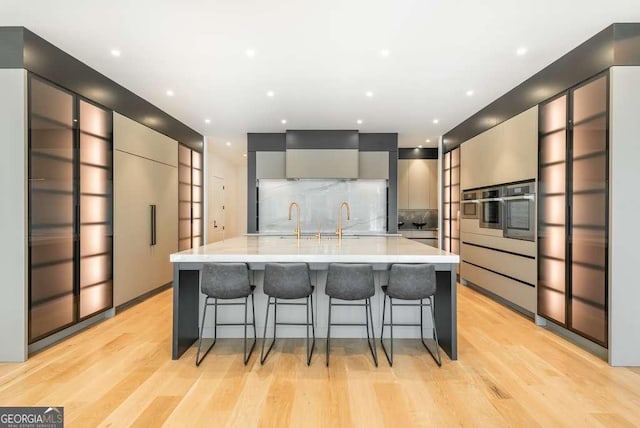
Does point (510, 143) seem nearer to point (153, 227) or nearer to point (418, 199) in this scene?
point (418, 199)

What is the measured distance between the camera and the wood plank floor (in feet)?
6.68

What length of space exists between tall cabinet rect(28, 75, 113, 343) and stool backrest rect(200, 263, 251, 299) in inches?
62.9

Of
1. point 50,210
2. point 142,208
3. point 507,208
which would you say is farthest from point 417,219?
point 50,210

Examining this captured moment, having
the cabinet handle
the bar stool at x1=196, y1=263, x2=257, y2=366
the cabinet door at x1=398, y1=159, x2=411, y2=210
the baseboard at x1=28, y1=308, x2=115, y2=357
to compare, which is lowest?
the baseboard at x1=28, y1=308, x2=115, y2=357

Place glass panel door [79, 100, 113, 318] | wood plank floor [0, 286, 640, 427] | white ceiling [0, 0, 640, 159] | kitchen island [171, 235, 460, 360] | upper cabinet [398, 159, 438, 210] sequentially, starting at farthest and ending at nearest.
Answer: upper cabinet [398, 159, 438, 210] < glass panel door [79, 100, 113, 318] < kitchen island [171, 235, 460, 360] < white ceiling [0, 0, 640, 159] < wood plank floor [0, 286, 640, 427]

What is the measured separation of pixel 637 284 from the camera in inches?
105

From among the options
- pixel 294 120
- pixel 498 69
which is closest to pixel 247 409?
pixel 498 69

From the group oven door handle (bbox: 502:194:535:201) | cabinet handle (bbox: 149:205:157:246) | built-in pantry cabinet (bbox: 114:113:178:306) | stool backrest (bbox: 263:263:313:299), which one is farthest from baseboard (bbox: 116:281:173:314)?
oven door handle (bbox: 502:194:535:201)

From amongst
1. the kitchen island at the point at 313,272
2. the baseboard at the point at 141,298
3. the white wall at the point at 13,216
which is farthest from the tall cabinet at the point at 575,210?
the baseboard at the point at 141,298

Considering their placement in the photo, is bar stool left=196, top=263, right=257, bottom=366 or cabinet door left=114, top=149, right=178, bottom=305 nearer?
bar stool left=196, top=263, right=257, bottom=366

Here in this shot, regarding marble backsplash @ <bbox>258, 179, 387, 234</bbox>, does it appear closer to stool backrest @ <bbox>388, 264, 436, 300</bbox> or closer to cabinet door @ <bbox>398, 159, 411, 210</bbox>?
cabinet door @ <bbox>398, 159, 411, 210</bbox>

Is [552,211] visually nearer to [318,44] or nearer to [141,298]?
[318,44]

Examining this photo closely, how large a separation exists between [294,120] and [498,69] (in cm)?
308

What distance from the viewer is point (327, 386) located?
2398mm
